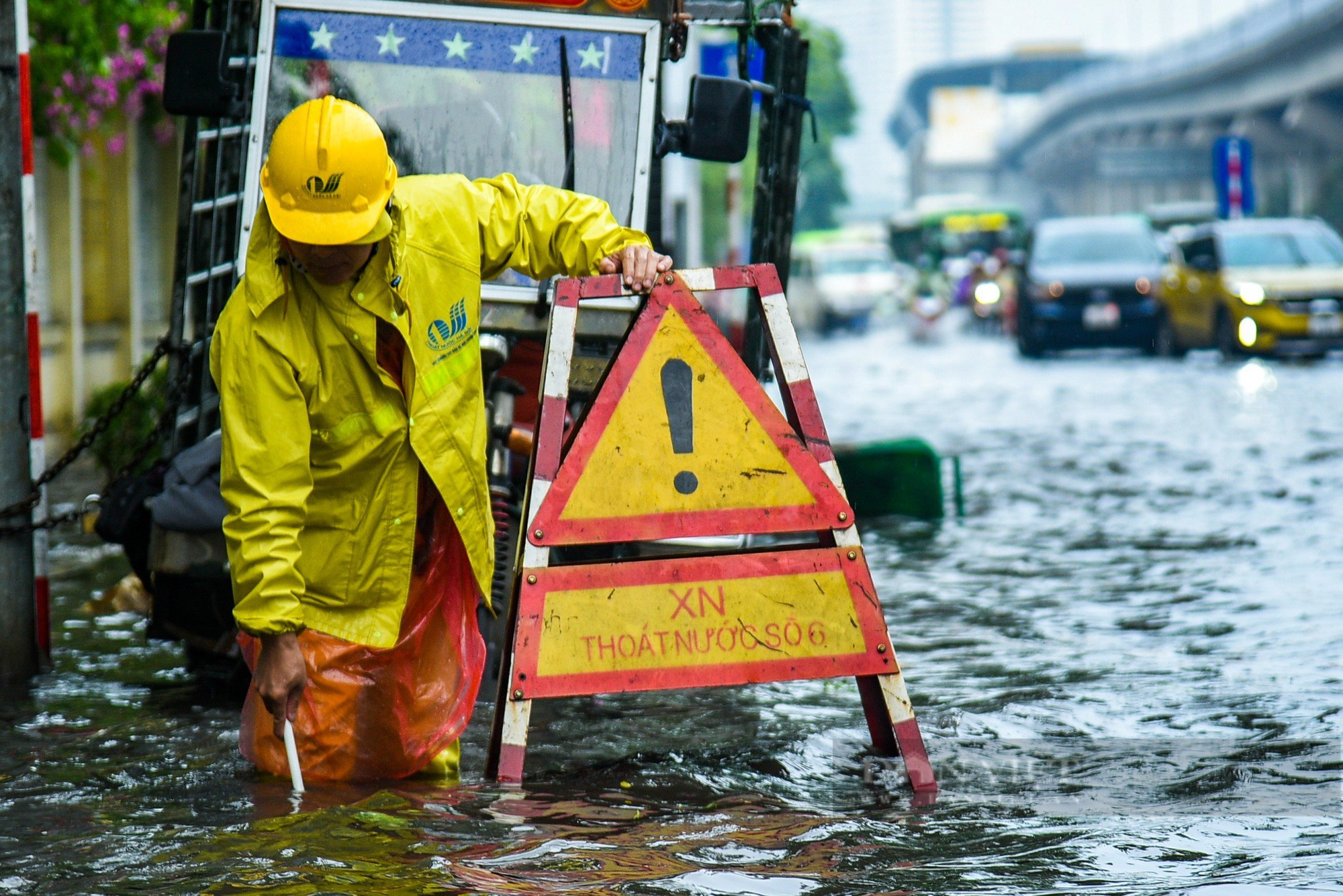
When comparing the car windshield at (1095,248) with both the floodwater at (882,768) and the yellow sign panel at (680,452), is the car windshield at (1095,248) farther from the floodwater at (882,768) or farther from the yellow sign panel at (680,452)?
the yellow sign panel at (680,452)

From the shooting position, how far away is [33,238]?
6.33m

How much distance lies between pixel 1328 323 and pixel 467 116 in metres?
17.0

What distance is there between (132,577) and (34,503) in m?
1.79

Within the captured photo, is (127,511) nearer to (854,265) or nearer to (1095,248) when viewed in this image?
(1095,248)

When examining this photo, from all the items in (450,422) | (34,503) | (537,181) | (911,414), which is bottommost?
(911,414)

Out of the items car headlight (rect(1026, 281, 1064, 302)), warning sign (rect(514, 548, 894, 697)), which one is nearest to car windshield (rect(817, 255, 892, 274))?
car headlight (rect(1026, 281, 1064, 302))

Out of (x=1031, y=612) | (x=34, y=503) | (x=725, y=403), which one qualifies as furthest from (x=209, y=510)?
(x=1031, y=612)

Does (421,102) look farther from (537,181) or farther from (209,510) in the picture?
(209,510)

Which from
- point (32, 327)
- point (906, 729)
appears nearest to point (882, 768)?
point (906, 729)

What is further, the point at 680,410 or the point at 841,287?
the point at 841,287

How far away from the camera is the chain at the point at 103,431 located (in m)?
6.13

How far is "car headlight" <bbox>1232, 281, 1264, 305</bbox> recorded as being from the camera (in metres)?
21.5

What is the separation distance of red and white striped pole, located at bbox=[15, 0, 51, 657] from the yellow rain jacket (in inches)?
83.2

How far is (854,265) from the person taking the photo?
42.5m
